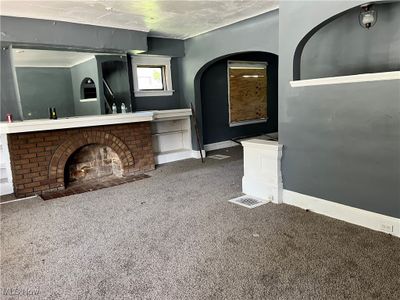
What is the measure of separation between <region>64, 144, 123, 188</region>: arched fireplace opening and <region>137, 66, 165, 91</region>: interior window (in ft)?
5.04

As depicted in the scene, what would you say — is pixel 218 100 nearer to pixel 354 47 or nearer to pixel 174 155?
pixel 174 155

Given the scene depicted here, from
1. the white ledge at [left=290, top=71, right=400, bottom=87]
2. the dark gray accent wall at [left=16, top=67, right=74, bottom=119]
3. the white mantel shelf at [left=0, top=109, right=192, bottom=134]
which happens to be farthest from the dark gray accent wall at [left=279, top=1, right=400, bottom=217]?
the dark gray accent wall at [left=16, top=67, right=74, bottom=119]

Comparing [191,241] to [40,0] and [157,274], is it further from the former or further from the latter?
[40,0]

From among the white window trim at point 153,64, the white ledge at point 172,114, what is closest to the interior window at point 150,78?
the white window trim at point 153,64

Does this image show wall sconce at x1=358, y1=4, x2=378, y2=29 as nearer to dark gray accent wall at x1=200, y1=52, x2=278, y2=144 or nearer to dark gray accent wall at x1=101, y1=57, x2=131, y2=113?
dark gray accent wall at x1=200, y1=52, x2=278, y2=144

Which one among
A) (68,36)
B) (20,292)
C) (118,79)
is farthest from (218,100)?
(20,292)

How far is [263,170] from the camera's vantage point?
3.69 metres

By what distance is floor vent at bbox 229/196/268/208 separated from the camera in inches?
140

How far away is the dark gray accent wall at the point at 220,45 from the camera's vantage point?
4.34 m

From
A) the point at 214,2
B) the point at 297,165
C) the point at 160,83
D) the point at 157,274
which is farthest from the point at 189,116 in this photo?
the point at 157,274

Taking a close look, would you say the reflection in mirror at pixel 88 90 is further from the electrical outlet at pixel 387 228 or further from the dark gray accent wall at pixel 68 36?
the electrical outlet at pixel 387 228

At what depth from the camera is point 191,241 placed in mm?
2723

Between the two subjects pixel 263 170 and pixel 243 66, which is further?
pixel 243 66

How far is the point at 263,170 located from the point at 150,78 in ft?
11.3
